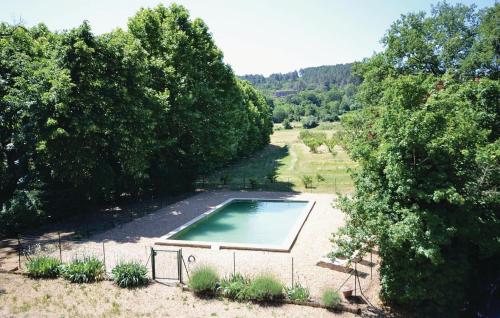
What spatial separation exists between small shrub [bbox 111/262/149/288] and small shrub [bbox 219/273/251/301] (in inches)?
128

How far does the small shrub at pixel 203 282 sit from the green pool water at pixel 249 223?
6.51 m

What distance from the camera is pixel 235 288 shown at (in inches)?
523

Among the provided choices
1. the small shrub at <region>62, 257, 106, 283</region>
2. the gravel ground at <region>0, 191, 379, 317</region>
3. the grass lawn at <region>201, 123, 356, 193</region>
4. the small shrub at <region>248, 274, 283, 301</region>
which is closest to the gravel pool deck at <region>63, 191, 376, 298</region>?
the gravel ground at <region>0, 191, 379, 317</region>

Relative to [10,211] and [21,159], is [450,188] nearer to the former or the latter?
[10,211]

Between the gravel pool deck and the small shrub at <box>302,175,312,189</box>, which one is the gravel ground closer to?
the gravel pool deck

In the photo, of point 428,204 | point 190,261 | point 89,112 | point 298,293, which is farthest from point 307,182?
point 428,204

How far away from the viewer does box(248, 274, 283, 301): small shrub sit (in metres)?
13.0

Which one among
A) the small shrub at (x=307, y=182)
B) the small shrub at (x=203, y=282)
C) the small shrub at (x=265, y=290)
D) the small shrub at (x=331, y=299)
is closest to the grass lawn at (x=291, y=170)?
the small shrub at (x=307, y=182)

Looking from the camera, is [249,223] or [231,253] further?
[249,223]

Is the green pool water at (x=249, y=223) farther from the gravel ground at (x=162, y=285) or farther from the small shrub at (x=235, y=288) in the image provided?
the small shrub at (x=235, y=288)

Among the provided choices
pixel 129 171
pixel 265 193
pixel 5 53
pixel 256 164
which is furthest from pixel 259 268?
pixel 256 164

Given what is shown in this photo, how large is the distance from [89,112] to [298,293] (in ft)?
52.4

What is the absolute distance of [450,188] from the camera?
10531 millimetres

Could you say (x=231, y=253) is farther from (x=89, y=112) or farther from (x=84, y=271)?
(x=89, y=112)
